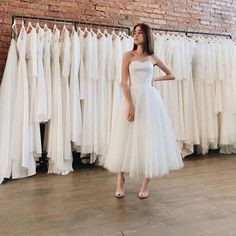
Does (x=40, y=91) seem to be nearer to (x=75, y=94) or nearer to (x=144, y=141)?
(x=75, y=94)

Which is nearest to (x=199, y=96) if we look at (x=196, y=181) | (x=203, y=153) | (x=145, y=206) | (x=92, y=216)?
(x=203, y=153)

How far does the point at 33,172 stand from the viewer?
112 inches

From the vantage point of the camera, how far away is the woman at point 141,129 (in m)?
2.11

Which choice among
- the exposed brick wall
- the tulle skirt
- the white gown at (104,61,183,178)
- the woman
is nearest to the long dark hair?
the woman

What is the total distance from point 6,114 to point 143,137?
142 centimetres

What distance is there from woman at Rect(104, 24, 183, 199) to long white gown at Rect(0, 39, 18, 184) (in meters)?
1.11

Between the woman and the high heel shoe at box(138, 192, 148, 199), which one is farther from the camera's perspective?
the high heel shoe at box(138, 192, 148, 199)

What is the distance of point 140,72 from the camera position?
2197mm

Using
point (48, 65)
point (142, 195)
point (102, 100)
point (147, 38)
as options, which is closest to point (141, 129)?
point (142, 195)

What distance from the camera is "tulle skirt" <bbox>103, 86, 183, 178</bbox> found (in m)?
2.10

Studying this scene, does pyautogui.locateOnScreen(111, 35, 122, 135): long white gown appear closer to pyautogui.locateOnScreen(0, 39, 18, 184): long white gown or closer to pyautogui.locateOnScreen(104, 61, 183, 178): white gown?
pyautogui.locateOnScreen(104, 61, 183, 178): white gown

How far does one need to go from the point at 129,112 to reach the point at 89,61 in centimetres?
112

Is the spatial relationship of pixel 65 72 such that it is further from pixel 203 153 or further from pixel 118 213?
pixel 203 153

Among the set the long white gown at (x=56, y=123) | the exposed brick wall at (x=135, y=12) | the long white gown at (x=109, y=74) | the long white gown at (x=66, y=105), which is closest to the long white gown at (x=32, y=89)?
the long white gown at (x=56, y=123)
